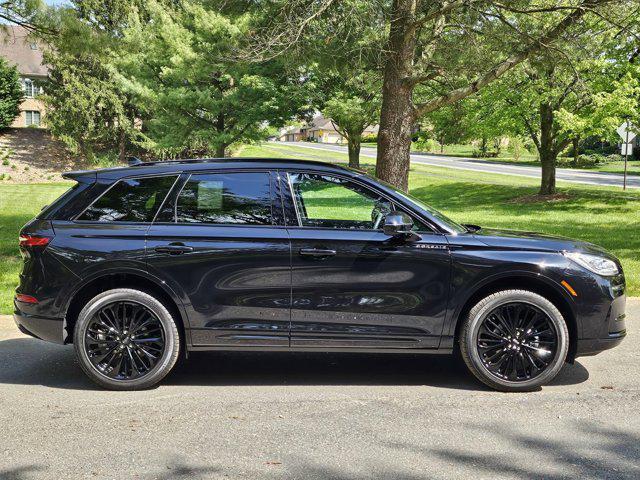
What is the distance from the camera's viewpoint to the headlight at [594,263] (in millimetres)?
4941

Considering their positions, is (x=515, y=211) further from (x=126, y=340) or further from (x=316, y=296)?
(x=126, y=340)

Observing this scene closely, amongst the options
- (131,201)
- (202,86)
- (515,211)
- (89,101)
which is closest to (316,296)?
(131,201)

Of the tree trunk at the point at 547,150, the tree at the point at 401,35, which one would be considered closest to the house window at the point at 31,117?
the tree trunk at the point at 547,150

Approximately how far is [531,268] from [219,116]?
27.2 m

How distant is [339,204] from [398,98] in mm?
6312

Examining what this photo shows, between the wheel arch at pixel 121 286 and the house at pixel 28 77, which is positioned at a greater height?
the house at pixel 28 77

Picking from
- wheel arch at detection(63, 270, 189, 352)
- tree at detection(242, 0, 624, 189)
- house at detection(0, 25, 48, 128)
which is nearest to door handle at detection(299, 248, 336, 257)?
wheel arch at detection(63, 270, 189, 352)

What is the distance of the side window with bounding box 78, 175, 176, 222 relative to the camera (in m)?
5.09

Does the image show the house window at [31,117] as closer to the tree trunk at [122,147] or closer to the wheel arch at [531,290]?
the tree trunk at [122,147]

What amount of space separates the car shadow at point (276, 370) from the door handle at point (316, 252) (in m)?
1.06

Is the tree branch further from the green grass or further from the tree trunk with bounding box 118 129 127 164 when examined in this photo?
the tree trunk with bounding box 118 129 127 164

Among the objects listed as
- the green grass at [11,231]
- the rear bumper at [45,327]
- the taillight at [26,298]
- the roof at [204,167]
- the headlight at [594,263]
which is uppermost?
the roof at [204,167]

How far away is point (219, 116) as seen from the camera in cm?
3058

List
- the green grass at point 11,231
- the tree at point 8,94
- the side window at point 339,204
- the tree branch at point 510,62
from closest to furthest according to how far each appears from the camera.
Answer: the side window at point 339,204 < the green grass at point 11,231 < the tree branch at point 510,62 < the tree at point 8,94
